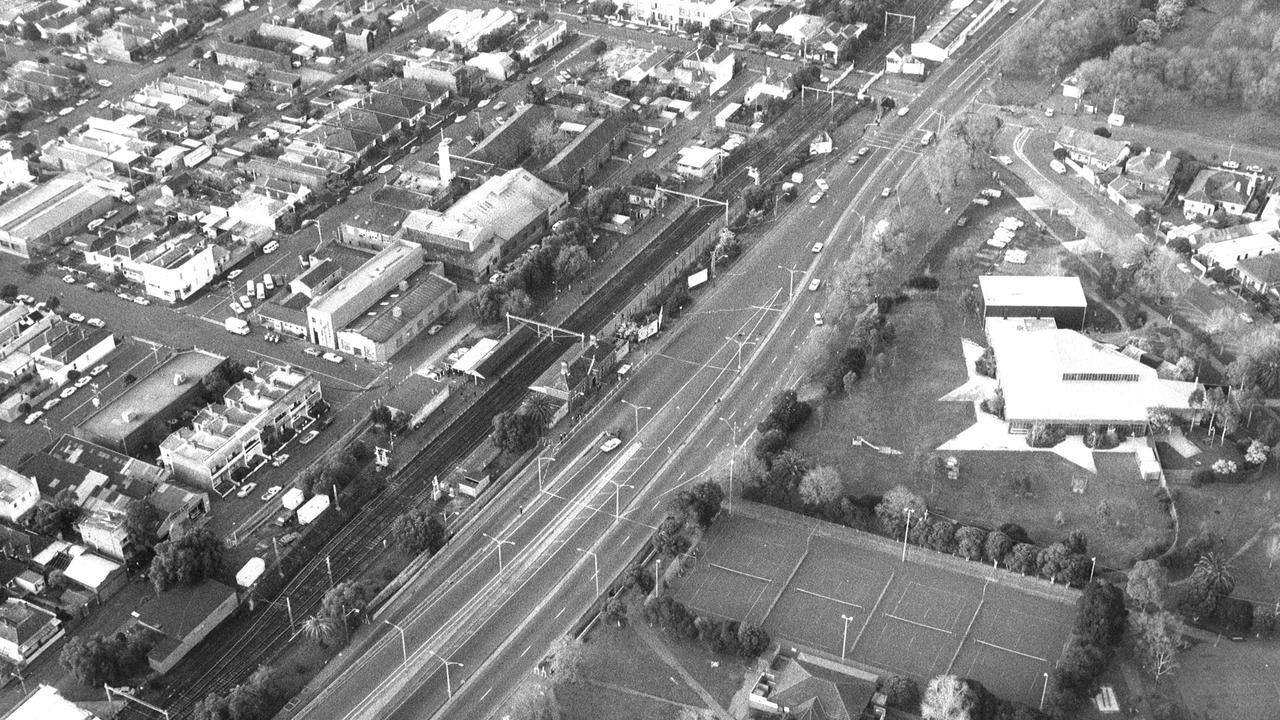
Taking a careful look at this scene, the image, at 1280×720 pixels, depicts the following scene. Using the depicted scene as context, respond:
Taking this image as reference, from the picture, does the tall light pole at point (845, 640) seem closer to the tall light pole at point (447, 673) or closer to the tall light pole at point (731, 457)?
the tall light pole at point (731, 457)

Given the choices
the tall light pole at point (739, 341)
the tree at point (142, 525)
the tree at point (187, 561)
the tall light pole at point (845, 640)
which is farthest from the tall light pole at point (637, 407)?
the tree at point (142, 525)

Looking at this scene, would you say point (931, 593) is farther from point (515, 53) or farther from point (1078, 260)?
point (515, 53)

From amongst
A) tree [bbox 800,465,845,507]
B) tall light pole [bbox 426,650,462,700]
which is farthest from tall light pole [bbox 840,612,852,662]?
tall light pole [bbox 426,650,462,700]

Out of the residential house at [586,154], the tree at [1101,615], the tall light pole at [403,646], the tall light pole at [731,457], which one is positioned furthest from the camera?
the residential house at [586,154]

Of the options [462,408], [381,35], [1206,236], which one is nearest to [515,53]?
[381,35]

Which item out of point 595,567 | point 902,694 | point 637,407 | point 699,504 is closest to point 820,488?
point 699,504

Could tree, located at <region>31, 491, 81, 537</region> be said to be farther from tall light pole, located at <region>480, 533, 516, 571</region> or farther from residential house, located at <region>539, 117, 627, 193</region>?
residential house, located at <region>539, 117, 627, 193</region>

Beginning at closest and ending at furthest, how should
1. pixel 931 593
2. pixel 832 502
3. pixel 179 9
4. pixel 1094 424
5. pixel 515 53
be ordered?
1. pixel 931 593
2. pixel 832 502
3. pixel 1094 424
4. pixel 515 53
5. pixel 179 9
